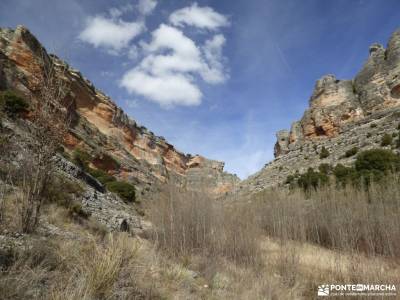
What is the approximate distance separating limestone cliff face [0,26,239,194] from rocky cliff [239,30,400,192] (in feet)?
20.5

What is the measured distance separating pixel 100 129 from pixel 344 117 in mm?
31685

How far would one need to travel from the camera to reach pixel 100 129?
35156mm

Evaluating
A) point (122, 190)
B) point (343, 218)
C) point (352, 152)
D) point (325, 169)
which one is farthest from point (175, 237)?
point (352, 152)

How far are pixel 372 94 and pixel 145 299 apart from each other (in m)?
36.0

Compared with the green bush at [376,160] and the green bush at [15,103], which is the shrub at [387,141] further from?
the green bush at [15,103]

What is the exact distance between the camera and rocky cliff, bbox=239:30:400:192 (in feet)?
75.4

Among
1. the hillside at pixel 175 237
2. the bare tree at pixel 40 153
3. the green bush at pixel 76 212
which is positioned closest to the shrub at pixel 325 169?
the hillside at pixel 175 237

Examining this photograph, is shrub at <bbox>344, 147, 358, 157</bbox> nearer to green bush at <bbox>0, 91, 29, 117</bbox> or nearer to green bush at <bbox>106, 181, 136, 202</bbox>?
green bush at <bbox>106, 181, 136, 202</bbox>

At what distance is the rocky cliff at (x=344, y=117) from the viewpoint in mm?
22969

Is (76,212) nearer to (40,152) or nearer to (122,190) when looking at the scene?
(40,152)

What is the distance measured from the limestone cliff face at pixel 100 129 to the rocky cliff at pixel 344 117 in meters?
6.25

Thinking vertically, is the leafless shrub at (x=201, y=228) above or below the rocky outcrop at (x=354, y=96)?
below

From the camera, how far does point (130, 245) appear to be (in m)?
4.30

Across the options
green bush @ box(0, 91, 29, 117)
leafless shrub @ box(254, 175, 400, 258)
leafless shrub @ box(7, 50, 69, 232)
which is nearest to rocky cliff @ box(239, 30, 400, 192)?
leafless shrub @ box(254, 175, 400, 258)
